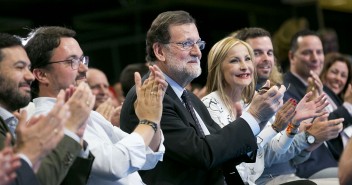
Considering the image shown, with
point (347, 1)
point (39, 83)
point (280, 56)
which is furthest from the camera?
point (347, 1)

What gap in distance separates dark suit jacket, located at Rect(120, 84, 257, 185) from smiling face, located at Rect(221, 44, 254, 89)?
68 cm

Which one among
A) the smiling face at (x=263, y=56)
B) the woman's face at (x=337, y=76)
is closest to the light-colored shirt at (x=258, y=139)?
the smiling face at (x=263, y=56)

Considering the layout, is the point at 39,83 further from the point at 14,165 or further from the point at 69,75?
the point at 14,165

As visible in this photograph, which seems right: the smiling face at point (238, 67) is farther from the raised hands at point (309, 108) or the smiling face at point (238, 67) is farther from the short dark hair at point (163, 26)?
the short dark hair at point (163, 26)

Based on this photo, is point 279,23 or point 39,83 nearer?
point 39,83

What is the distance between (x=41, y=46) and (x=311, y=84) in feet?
6.59

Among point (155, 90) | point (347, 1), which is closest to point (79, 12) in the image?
point (347, 1)

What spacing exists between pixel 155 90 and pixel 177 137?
354 mm

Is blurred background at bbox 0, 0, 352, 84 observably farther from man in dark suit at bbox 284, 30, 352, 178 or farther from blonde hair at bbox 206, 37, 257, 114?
blonde hair at bbox 206, 37, 257, 114

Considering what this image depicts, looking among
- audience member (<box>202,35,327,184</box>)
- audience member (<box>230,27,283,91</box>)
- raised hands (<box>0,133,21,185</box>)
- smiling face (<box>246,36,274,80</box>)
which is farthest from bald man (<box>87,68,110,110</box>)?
raised hands (<box>0,133,21,185</box>)

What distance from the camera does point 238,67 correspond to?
4102 millimetres

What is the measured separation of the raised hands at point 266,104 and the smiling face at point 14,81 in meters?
1.01

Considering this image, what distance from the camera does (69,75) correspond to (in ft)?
10.6

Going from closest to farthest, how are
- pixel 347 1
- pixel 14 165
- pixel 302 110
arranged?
pixel 14 165
pixel 302 110
pixel 347 1
